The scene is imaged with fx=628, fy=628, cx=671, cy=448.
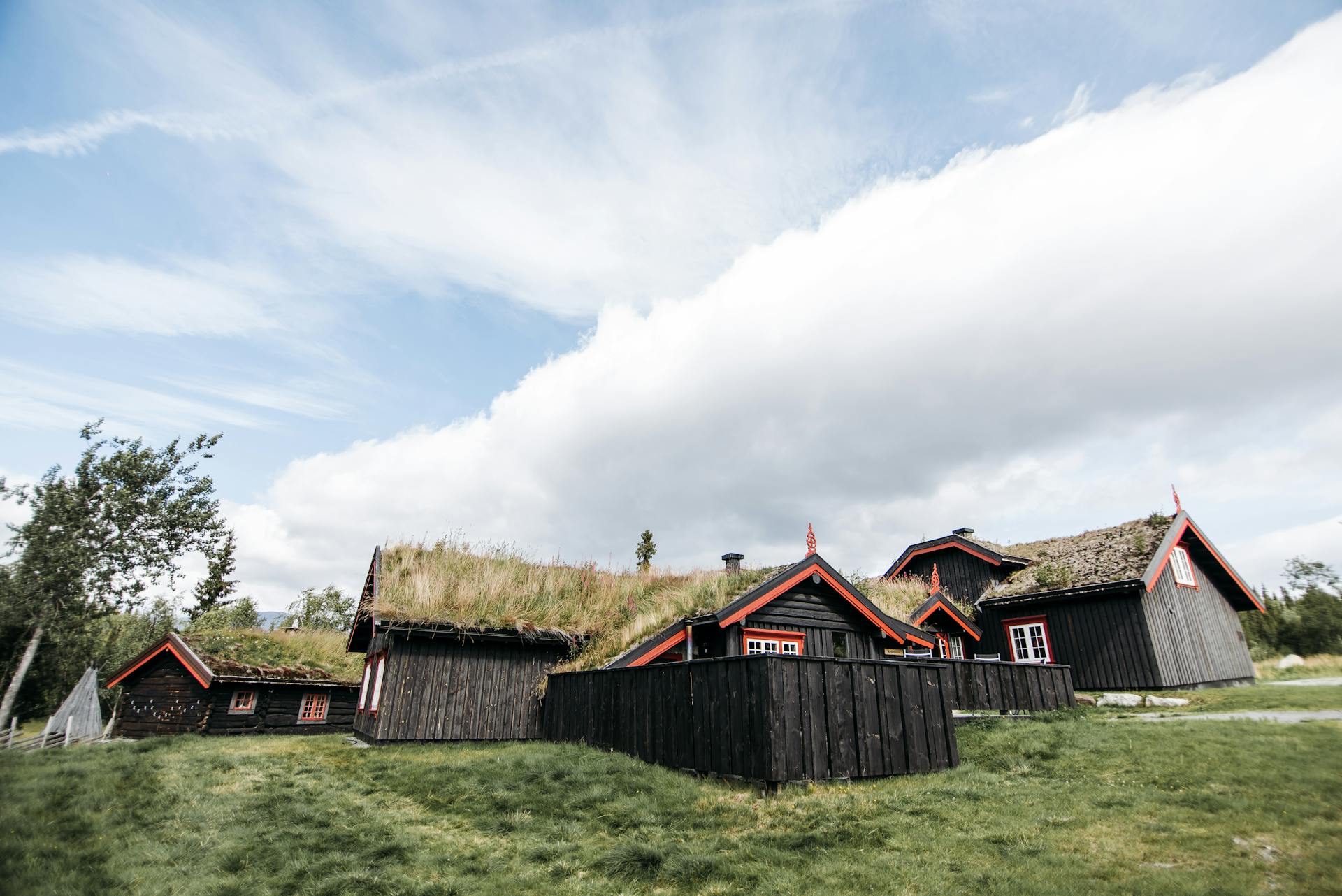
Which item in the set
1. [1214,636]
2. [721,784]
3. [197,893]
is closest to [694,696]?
[721,784]

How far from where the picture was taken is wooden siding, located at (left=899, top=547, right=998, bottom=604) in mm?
26719

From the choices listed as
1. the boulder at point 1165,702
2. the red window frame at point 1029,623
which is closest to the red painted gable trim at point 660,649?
the boulder at point 1165,702

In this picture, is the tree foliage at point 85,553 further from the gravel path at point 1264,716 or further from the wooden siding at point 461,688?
the gravel path at point 1264,716

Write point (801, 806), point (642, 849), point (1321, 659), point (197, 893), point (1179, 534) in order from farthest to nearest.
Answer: point (1179, 534) → point (1321, 659) → point (801, 806) → point (642, 849) → point (197, 893)

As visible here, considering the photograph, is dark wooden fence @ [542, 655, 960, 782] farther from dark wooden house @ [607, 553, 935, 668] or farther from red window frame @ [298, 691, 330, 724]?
red window frame @ [298, 691, 330, 724]

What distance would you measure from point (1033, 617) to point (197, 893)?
2589 centimetres

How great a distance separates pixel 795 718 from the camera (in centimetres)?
934

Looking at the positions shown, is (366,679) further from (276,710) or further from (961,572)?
(961,572)

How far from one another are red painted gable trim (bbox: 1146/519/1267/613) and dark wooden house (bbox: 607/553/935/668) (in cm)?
1060

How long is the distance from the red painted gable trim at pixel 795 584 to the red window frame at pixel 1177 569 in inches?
461

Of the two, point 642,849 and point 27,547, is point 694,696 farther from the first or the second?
point 27,547

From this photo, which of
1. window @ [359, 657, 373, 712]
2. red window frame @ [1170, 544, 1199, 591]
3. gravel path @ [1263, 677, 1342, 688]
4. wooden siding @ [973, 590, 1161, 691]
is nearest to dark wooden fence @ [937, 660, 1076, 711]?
gravel path @ [1263, 677, 1342, 688]

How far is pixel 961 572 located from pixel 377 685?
23.4m

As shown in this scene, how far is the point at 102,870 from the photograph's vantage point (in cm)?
681
